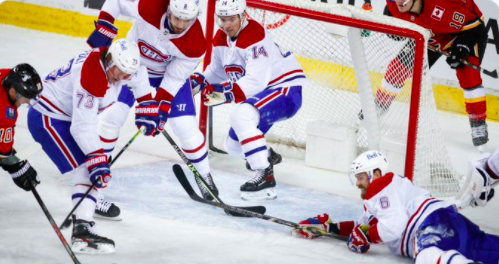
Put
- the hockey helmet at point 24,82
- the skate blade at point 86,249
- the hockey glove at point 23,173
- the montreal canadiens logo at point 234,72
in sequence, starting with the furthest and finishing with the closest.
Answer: the montreal canadiens logo at point 234,72
the skate blade at point 86,249
the hockey glove at point 23,173
the hockey helmet at point 24,82

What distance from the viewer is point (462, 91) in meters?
6.25

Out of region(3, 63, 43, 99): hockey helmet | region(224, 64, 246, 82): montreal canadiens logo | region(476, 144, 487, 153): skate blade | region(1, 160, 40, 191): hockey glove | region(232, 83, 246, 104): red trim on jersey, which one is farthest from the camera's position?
region(476, 144, 487, 153): skate blade

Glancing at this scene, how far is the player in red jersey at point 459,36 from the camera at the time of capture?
541 centimetres

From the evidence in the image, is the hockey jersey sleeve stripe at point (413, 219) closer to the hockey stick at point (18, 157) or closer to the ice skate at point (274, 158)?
the ice skate at point (274, 158)

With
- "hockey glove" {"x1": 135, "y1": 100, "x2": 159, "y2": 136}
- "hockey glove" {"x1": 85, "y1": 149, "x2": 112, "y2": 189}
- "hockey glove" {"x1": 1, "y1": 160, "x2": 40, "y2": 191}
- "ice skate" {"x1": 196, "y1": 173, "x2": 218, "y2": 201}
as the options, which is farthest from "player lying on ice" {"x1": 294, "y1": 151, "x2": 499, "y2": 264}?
"hockey glove" {"x1": 1, "y1": 160, "x2": 40, "y2": 191}

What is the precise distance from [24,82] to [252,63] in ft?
4.89

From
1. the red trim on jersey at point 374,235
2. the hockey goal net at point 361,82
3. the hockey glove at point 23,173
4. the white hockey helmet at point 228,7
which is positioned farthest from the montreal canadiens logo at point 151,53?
the red trim on jersey at point 374,235

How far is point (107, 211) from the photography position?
4238 millimetres

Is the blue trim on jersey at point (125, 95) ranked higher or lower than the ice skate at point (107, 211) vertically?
higher

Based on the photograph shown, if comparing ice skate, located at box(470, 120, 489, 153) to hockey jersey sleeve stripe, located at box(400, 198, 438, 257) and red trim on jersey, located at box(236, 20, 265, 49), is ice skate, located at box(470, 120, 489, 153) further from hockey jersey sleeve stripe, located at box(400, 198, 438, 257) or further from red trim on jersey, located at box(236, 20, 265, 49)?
hockey jersey sleeve stripe, located at box(400, 198, 438, 257)

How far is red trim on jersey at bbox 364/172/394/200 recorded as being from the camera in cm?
383

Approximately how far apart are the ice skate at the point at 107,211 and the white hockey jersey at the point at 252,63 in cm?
92

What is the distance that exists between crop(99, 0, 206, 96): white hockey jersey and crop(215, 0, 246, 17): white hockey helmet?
0.43 ft

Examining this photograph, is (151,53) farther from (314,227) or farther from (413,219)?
(413,219)
